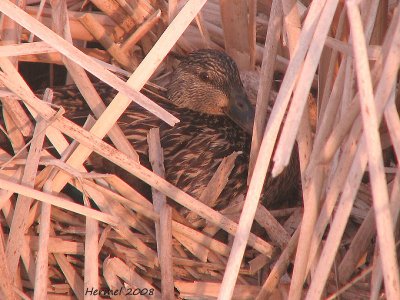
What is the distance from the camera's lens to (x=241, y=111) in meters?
3.85

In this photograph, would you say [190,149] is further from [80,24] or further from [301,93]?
[301,93]

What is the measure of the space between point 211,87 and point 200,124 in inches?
7.7

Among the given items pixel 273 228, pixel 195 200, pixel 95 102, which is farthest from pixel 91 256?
pixel 273 228

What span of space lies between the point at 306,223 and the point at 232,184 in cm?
96

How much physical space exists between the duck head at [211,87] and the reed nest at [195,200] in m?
0.28

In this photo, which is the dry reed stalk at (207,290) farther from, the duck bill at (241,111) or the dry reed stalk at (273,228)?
the duck bill at (241,111)

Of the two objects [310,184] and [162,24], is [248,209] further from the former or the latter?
[162,24]

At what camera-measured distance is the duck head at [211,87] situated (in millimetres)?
3857

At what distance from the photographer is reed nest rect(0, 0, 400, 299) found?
8.21 ft

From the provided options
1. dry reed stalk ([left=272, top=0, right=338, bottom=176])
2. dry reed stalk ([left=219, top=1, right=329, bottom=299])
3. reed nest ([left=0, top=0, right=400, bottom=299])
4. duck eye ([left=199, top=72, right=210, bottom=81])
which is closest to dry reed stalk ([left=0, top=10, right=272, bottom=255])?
reed nest ([left=0, top=0, right=400, bottom=299])

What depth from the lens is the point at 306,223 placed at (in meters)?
2.71

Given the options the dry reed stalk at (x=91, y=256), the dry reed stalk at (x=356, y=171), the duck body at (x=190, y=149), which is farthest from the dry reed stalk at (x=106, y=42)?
the dry reed stalk at (x=356, y=171)

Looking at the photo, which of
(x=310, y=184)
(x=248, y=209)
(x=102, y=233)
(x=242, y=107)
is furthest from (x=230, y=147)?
(x=248, y=209)

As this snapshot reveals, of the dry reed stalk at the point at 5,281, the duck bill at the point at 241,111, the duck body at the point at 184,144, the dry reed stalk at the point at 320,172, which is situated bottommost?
the dry reed stalk at the point at 5,281
